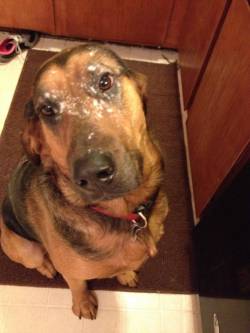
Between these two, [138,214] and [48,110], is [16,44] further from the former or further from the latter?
[138,214]

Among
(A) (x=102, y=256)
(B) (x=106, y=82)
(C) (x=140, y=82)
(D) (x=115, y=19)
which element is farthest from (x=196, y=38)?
(A) (x=102, y=256)

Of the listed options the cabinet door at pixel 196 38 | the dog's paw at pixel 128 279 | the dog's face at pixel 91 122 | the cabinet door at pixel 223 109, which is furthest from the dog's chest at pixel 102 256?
the cabinet door at pixel 196 38

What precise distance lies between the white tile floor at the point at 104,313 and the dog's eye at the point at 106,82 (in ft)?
4.01

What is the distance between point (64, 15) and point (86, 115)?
6.82 feet

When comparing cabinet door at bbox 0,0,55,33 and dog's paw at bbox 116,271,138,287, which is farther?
cabinet door at bbox 0,0,55,33

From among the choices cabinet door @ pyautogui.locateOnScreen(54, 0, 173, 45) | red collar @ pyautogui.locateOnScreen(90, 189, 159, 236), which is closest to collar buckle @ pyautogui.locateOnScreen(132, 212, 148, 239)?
red collar @ pyautogui.locateOnScreen(90, 189, 159, 236)

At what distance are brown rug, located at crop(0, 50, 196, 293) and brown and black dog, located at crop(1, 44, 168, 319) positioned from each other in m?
0.47

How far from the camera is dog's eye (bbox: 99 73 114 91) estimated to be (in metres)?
1.19

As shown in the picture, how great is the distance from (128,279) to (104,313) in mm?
213

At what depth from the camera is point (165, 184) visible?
241cm

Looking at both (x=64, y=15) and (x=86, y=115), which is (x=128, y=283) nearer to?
(x=86, y=115)

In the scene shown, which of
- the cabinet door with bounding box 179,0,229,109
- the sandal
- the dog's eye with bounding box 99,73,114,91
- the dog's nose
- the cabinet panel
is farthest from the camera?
the sandal

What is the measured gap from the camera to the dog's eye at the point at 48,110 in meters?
1.19

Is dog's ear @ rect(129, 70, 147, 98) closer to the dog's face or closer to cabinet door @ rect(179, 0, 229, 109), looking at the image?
the dog's face
